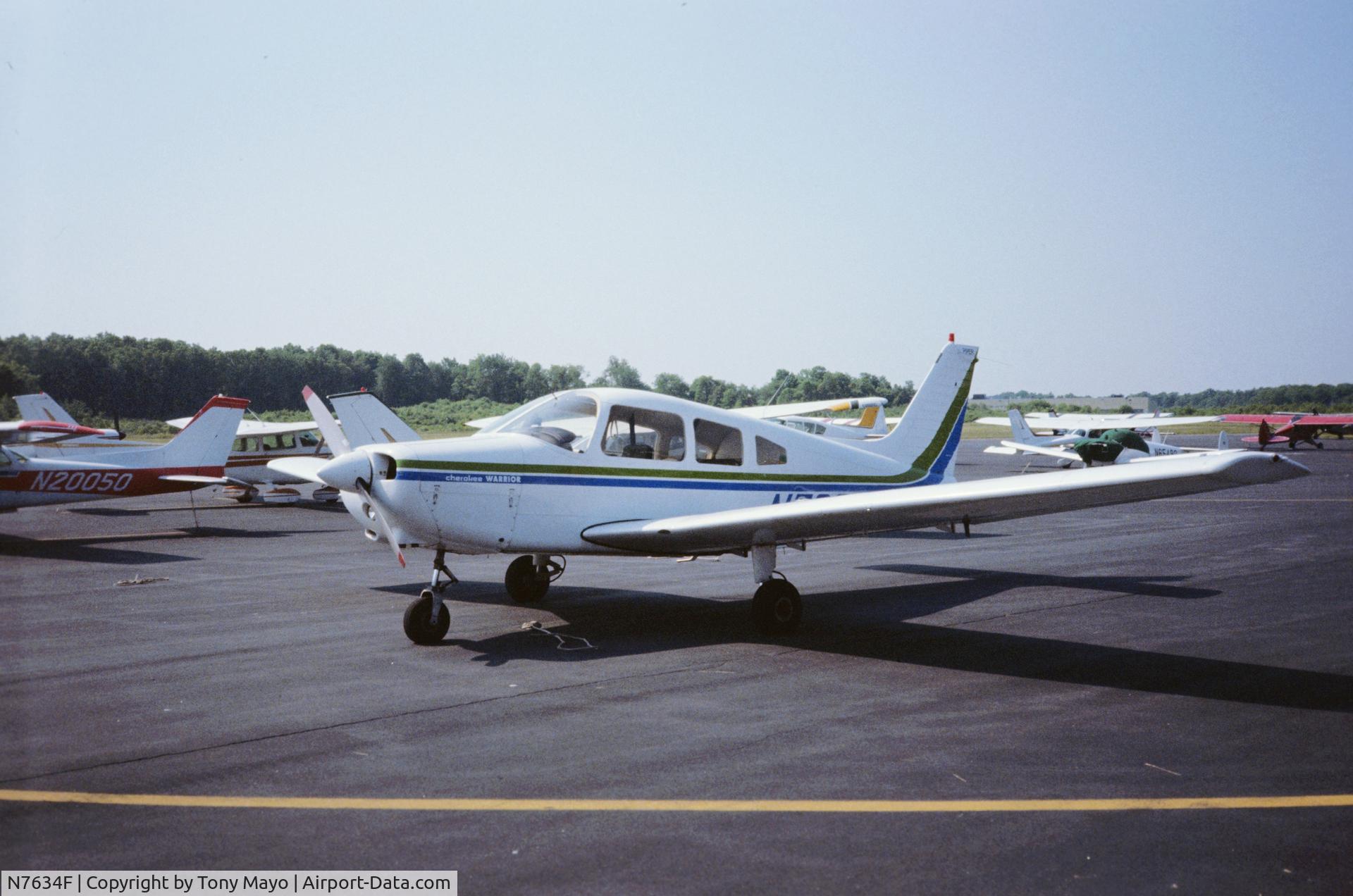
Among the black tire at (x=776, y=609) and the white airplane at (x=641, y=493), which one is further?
the black tire at (x=776, y=609)

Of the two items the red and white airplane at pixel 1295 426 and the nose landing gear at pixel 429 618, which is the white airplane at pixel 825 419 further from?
the red and white airplane at pixel 1295 426

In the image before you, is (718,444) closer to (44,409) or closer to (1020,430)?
(44,409)

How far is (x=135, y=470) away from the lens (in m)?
20.3

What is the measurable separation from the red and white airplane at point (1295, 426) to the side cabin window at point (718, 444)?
162 feet

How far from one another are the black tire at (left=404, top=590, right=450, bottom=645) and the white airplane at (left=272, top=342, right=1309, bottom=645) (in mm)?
15

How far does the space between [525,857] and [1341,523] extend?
818 inches

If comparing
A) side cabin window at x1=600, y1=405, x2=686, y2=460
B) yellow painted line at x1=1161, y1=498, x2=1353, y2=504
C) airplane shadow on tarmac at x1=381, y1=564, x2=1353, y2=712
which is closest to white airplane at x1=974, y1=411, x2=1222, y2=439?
yellow painted line at x1=1161, y1=498, x2=1353, y2=504

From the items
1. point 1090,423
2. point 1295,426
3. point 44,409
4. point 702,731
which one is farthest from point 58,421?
point 1295,426

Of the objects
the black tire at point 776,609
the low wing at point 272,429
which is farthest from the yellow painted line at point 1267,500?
the low wing at point 272,429

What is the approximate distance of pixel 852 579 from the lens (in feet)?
43.3

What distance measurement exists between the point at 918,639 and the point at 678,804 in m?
4.93

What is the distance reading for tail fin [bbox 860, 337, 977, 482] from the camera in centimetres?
1252

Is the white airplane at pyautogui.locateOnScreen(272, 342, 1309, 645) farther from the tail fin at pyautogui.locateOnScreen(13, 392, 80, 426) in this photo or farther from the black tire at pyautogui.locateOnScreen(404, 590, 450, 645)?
the tail fin at pyautogui.locateOnScreen(13, 392, 80, 426)

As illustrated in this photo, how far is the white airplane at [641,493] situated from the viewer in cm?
834
